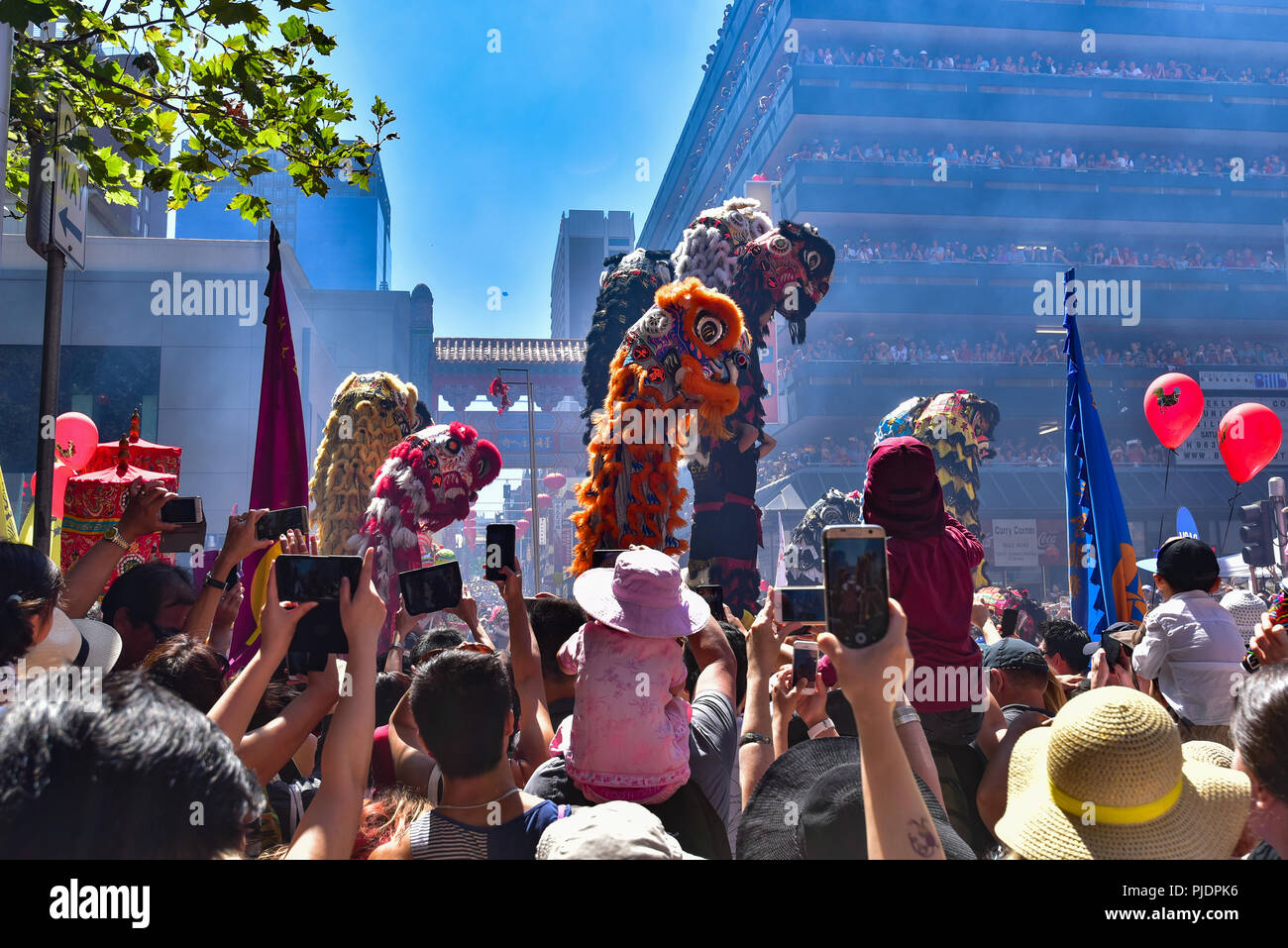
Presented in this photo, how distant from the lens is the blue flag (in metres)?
5.48

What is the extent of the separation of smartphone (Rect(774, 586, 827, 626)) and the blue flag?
3.55 meters

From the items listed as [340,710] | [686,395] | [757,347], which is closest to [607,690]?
[340,710]

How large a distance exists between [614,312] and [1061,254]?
28639 mm

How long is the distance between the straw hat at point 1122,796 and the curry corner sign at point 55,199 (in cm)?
371

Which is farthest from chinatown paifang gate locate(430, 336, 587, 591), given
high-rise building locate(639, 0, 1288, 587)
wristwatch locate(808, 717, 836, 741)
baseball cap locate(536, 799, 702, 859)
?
baseball cap locate(536, 799, 702, 859)

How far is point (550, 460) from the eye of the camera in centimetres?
3372

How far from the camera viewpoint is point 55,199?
352 centimetres

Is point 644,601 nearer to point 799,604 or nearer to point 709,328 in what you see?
point 799,604

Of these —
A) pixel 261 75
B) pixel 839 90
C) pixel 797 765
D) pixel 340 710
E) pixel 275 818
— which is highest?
pixel 839 90

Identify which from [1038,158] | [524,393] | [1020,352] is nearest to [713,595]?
[1020,352]

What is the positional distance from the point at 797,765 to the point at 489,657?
0.72 meters

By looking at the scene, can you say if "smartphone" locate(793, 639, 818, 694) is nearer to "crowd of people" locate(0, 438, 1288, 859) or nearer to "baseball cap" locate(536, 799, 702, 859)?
"crowd of people" locate(0, 438, 1288, 859)

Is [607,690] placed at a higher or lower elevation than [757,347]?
lower
